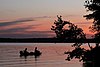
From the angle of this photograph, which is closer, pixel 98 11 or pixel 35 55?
pixel 98 11

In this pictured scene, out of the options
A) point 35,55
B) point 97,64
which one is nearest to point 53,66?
point 35,55

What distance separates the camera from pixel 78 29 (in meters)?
31.5

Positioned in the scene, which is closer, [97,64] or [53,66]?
[97,64]

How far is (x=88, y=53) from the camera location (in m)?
30.6

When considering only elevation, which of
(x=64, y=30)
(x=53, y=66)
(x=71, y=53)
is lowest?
(x=53, y=66)

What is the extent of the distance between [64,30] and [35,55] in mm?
77715

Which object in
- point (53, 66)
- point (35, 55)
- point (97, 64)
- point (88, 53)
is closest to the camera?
point (88, 53)

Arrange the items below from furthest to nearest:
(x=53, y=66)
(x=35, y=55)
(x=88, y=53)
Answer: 1. (x=35, y=55)
2. (x=53, y=66)
3. (x=88, y=53)

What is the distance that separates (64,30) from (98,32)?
3252 mm

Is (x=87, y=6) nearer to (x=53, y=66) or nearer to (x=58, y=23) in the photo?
(x=58, y=23)

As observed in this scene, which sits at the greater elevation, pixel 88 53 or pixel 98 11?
Answer: pixel 98 11

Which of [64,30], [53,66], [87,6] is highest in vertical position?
[87,6]

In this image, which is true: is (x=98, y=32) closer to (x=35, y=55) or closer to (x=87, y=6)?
(x=87, y=6)

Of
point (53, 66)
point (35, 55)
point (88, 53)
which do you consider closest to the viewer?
point (88, 53)
